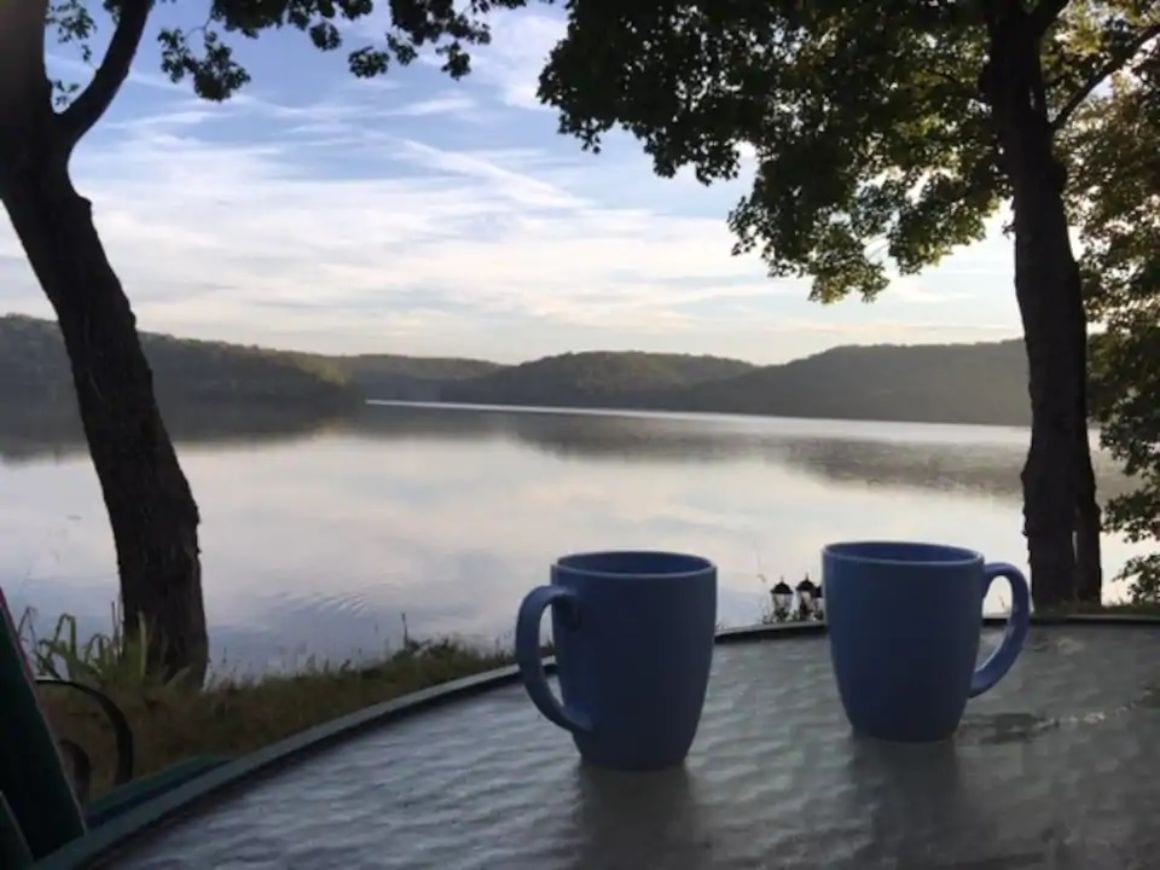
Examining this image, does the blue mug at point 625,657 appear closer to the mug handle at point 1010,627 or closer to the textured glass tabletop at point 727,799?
the textured glass tabletop at point 727,799

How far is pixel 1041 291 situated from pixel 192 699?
4980mm

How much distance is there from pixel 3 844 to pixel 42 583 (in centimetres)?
2394

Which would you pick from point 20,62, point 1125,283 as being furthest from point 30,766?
point 1125,283

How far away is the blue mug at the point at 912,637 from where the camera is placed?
0.99 metres

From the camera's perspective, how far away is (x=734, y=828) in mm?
830

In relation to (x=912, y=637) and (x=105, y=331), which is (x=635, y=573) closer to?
(x=912, y=637)

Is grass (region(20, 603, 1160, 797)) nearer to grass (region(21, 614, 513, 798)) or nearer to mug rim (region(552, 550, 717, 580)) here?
grass (region(21, 614, 513, 798))

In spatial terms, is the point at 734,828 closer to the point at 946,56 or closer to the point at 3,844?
the point at 3,844

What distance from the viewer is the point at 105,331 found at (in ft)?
15.8

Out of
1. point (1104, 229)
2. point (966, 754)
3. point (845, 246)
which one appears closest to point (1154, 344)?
point (1104, 229)

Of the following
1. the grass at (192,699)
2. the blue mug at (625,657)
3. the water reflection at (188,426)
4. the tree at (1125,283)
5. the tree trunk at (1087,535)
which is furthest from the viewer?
the water reflection at (188,426)

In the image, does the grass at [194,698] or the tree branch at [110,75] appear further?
the tree branch at [110,75]

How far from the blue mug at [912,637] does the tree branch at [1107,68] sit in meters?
6.83

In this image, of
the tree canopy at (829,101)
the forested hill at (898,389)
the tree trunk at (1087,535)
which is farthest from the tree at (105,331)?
the forested hill at (898,389)
